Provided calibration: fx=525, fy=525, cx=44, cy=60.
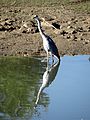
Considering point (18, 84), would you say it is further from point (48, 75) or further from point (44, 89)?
point (48, 75)

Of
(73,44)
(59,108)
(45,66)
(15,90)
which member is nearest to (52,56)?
(45,66)

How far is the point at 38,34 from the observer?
61.2 feet

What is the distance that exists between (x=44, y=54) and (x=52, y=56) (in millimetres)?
1135

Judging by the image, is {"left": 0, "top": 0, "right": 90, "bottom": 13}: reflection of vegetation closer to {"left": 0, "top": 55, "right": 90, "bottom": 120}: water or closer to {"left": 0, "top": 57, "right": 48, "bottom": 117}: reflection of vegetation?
{"left": 0, "top": 55, "right": 90, "bottom": 120}: water

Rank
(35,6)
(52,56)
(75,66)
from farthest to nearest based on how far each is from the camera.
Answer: (35,6)
(52,56)
(75,66)

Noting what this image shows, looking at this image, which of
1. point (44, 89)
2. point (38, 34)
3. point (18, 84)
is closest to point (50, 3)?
point (38, 34)

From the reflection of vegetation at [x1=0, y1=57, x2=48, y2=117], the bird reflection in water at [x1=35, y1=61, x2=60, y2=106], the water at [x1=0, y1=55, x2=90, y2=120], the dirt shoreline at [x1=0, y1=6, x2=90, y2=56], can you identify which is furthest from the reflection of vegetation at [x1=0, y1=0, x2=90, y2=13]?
the bird reflection in water at [x1=35, y1=61, x2=60, y2=106]

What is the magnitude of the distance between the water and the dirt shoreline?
129 cm

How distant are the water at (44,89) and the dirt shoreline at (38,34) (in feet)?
4.24

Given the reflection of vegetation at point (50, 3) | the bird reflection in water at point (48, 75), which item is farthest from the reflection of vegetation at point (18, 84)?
the reflection of vegetation at point (50, 3)

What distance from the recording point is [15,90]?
38.5ft

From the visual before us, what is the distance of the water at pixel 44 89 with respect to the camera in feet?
31.9

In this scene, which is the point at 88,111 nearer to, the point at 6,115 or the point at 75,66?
the point at 6,115

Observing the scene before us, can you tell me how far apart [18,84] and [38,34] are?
264 inches
